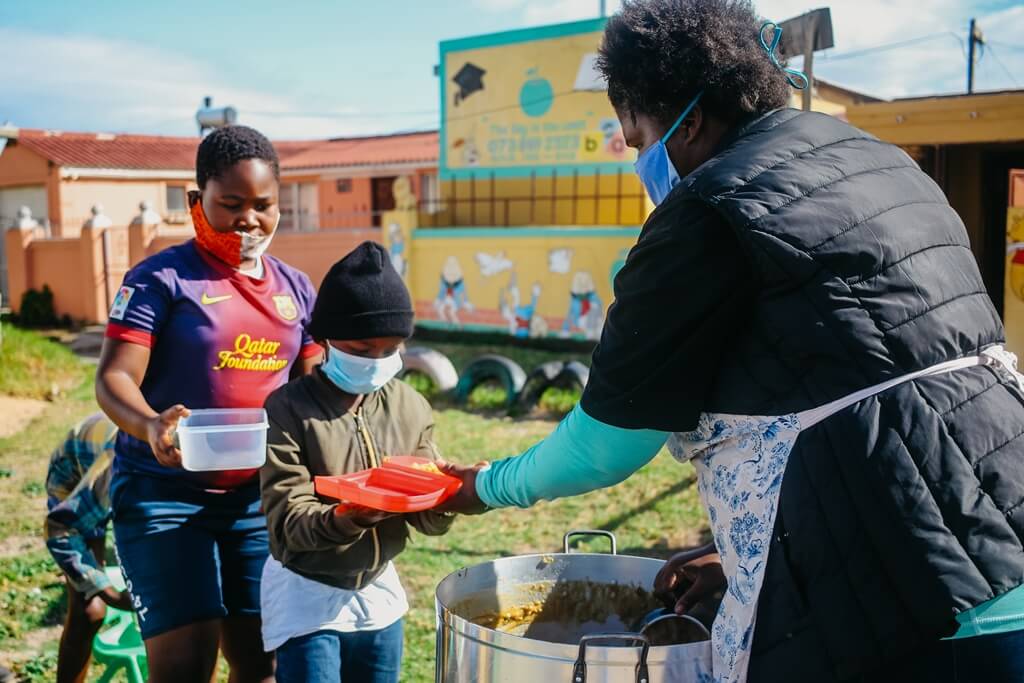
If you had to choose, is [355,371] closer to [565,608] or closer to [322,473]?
[322,473]

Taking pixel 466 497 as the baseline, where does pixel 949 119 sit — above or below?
above

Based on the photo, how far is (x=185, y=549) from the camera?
275cm

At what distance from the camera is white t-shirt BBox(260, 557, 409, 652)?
8.14 feet

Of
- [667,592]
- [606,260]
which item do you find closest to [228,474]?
[667,592]

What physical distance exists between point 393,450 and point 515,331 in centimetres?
1231

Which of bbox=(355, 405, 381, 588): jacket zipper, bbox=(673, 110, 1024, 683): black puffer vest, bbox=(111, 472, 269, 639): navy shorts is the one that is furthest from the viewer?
bbox=(111, 472, 269, 639): navy shorts

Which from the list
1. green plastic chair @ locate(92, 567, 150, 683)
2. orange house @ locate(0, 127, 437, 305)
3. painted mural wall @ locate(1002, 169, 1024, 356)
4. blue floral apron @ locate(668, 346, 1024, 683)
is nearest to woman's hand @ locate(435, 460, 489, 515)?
blue floral apron @ locate(668, 346, 1024, 683)

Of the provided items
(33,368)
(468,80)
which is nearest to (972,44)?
(468,80)

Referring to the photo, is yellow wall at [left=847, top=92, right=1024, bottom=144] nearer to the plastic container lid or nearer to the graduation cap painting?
the plastic container lid

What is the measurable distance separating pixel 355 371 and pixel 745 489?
1.29 m

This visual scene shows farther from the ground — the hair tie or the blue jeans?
the hair tie

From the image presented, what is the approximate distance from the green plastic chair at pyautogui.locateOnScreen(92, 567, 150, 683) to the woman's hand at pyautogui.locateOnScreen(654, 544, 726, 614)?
93.8 inches

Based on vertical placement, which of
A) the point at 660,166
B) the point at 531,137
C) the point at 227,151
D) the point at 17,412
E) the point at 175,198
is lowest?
the point at 17,412

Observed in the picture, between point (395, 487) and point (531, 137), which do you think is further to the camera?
point (531, 137)
